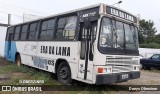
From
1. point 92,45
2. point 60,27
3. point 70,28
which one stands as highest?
point 60,27

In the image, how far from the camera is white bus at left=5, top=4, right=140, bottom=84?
8719 mm

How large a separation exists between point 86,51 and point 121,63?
1.42 meters

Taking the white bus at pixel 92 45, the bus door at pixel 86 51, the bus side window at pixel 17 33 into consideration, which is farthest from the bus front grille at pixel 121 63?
the bus side window at pixel 17 33

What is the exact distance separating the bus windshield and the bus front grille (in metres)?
0.26

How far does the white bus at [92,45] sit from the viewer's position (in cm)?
872

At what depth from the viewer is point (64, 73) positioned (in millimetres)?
10508

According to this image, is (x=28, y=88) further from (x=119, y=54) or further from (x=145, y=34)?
(x=145, y=34)

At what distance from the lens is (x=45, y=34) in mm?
12430

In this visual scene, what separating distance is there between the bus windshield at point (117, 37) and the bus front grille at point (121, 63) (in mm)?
258

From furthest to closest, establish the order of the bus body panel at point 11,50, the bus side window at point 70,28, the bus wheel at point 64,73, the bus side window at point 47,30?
the bus body panel at point 11,50 < the bus side window at point 47,30 < the bus wheel at point 64,73 < the bus side window at point 70,28

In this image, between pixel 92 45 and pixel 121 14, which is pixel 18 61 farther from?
pixel 121 14

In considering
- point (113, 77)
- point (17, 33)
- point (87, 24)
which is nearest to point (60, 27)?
point (87, 24)

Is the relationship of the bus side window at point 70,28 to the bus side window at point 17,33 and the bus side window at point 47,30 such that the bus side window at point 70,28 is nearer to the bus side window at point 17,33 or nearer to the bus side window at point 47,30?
the bus side window at point 47,30

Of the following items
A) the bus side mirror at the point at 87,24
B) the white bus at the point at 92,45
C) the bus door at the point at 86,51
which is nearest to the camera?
the white bus at the point at 92,45
